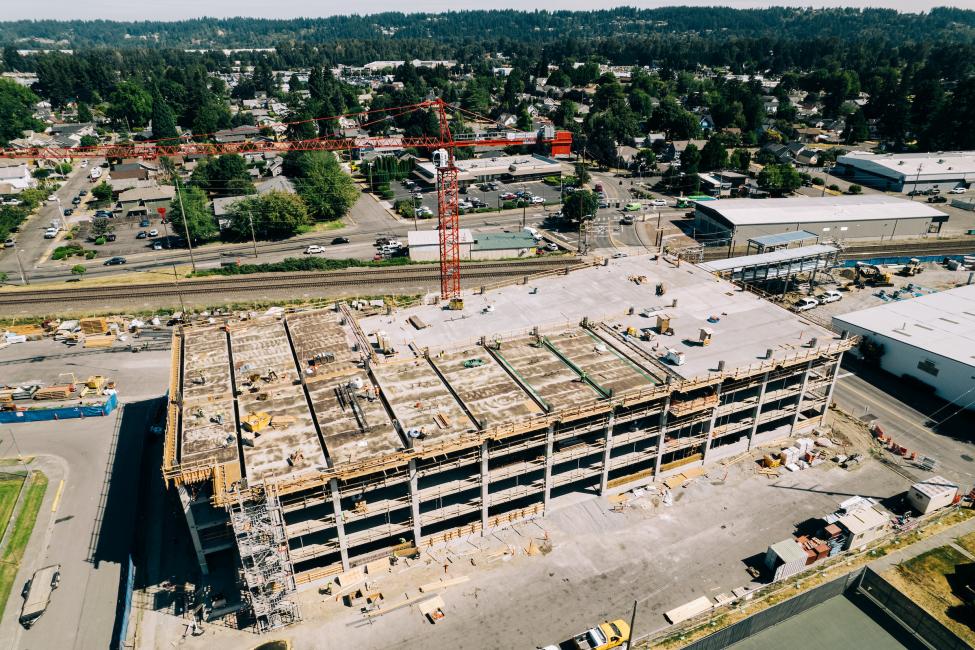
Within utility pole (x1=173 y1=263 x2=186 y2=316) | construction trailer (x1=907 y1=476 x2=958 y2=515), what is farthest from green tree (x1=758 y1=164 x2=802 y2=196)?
utility pole (x1=173 y1=263 x2=186 y2=316)

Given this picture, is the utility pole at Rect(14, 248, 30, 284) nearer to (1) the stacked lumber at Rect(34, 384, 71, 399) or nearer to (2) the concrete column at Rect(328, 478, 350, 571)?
(1) the stacked lumber at Rect(34, 384, 71, 399)

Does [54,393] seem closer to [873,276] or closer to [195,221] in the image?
[195,221]

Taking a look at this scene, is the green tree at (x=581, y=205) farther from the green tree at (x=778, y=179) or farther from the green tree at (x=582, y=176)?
the green tree at (x=778, y=179)

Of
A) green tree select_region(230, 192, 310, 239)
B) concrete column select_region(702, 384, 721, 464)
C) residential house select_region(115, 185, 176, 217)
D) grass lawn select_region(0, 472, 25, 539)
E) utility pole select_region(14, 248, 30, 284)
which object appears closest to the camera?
grass lawn select_region(0, 472, 25, 539)

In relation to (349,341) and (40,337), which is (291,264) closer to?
(40,337)

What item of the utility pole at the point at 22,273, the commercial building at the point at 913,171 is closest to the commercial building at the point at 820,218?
the commercial building at the point at 913,171

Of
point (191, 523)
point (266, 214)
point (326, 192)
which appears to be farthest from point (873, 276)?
point (266, 214)

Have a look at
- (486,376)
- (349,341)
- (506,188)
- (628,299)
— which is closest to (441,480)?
(486,376)
